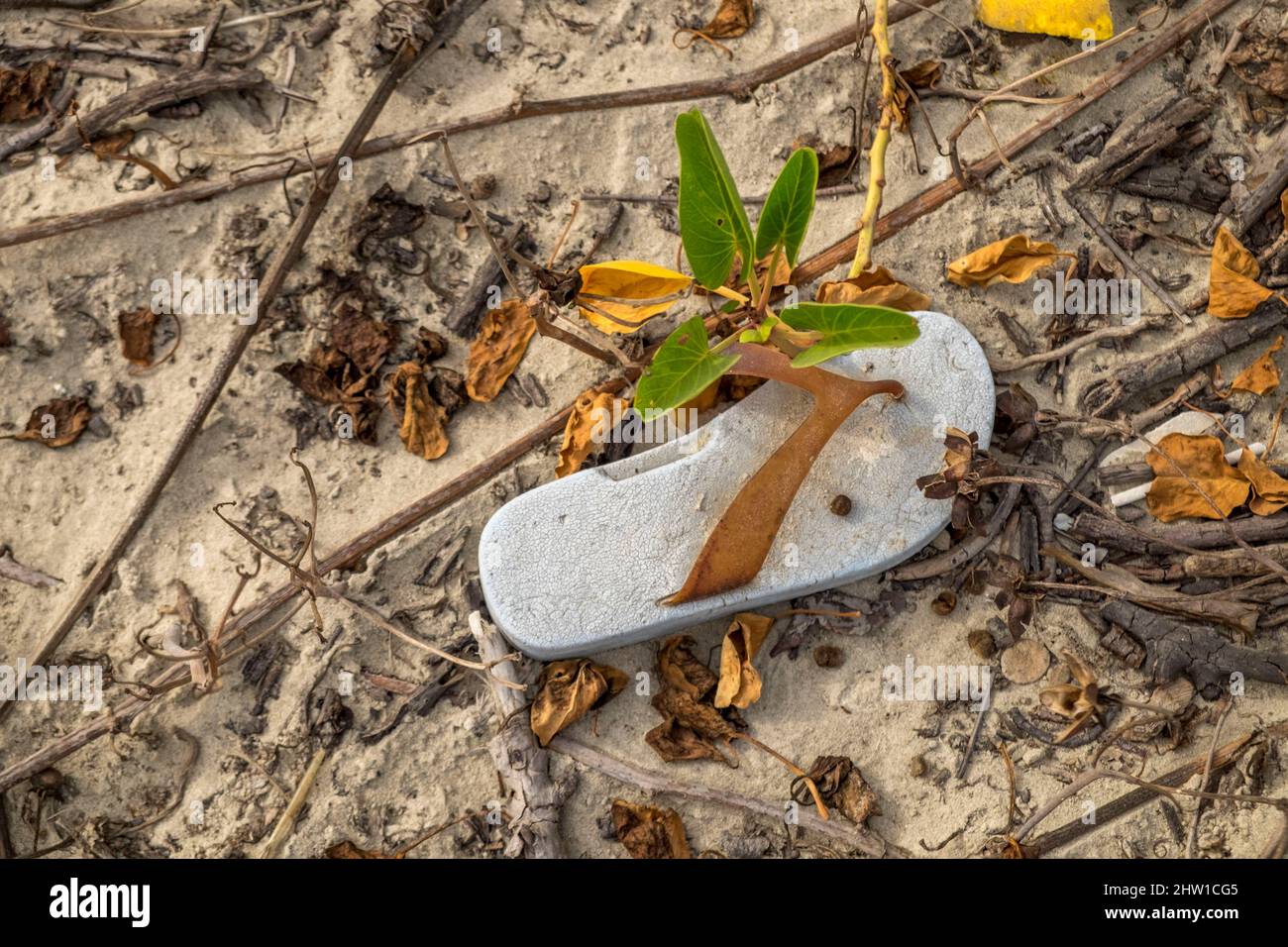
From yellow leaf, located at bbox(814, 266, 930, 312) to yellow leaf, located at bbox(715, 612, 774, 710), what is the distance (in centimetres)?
77

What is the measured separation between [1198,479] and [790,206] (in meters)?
1.23

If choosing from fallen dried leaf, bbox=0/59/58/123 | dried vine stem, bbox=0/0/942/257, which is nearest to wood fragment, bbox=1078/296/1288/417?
dried vine stem, bbox=0/0/942/257

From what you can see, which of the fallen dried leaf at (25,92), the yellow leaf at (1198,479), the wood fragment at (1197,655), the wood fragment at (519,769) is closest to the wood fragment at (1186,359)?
the yellow leaf at (1198,479)

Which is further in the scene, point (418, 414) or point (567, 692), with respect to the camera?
point (418, 414)

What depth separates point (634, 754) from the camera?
98.9 inches

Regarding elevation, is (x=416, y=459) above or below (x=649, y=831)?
above

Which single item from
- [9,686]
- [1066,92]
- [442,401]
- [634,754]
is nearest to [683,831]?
[634,754]

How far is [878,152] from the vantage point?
2.60 m

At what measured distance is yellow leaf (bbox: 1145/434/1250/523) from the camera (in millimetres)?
2543

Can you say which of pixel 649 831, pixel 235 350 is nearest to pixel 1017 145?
pixel 649 831

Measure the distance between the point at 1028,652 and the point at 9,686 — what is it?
2368 millimetres

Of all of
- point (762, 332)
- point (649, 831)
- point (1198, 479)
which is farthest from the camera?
point (1198, 479)

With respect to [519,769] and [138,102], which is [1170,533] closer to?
[519,769]

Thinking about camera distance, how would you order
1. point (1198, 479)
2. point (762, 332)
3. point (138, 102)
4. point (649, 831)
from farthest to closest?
point (138, 102)
point (1198, 479)
point (649, 831)
point (762, 332)
